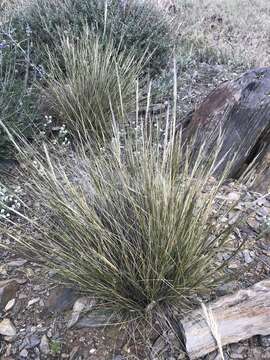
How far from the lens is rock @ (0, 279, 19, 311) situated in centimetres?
175

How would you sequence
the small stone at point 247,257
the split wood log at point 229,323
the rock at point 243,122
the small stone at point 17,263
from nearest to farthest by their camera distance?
the split wood log at point 229,323 → the small stone at point 247,257 → the small stone at point 17,263 → the rock at point 243,122

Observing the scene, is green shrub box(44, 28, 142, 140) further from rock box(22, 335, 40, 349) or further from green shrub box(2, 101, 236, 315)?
rock box(22, 335, 40, 349)

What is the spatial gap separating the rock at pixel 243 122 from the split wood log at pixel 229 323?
0.92 meters

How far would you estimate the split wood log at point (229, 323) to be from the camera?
145 centimetres

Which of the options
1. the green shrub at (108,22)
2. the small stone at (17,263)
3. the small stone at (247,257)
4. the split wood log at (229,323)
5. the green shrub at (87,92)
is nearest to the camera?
the split wood log at (229,323)

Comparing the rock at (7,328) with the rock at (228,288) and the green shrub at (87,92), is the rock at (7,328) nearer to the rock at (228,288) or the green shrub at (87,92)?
the rock at (228,288)

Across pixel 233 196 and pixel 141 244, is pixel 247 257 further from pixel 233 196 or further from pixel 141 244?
pixel 141 244

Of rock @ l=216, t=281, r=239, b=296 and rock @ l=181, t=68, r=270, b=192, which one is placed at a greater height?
rock @ l=181, t=68, r=270, b=192

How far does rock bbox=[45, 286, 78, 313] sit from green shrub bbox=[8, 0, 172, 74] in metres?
2.57

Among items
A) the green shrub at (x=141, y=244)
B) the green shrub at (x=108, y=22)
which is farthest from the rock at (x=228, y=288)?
the green shrub at (x=108, y=22)

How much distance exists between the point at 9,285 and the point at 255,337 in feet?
3.51

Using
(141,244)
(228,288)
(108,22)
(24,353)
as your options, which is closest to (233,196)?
(228,288)

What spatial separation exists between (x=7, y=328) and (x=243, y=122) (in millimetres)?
1677

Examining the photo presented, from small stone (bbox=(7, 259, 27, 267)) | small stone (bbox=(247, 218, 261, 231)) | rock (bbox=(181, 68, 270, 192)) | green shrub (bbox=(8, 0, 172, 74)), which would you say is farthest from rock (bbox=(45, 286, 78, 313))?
green shrub (bbox=(8, 0, 172, 74))
